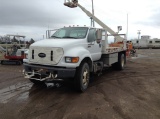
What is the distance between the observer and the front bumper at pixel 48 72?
6600mm

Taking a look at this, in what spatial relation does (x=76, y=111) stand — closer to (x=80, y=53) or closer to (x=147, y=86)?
(x=80, y=53)

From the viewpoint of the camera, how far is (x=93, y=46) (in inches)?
334

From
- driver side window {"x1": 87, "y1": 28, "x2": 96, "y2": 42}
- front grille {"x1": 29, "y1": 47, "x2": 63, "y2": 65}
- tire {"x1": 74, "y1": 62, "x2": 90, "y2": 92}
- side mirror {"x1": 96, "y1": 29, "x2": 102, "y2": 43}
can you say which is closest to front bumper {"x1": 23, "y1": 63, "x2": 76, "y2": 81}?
front grille {"x1": 29, "y1": 47, "x2": 63, "y2": 65}

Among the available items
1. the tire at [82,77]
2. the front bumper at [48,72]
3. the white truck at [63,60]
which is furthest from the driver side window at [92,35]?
the front bumper at [48,72]

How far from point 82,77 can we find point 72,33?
6.97ft

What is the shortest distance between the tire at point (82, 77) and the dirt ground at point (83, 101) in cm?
24

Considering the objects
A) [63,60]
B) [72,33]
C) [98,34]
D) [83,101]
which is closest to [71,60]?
[63,60]

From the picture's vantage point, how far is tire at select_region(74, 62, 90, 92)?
6934 mm

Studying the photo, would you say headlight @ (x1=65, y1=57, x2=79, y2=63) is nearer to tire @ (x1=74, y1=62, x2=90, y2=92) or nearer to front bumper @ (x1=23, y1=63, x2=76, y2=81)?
front bumper @ (x1=23, y1=63, x2=76, y2=81)

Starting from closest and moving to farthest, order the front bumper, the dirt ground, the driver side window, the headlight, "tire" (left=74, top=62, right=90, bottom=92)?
the dirt ground
the front bumper
the headlight
"tire" (left=74, top=62, right=90, bottom=92)
the driver side window

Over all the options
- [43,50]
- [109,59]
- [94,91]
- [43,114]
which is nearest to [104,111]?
[43,114]

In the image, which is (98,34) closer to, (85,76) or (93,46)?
(93,46)

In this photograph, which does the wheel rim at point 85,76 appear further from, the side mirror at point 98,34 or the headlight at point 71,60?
the side mirror at point 98,34

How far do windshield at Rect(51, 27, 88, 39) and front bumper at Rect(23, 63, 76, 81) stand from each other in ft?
6.12
